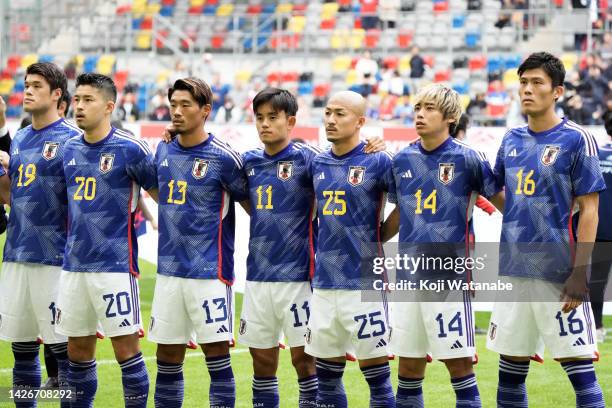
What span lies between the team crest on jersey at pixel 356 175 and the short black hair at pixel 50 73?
209 centimetres

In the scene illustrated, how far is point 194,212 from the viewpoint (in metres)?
6.68

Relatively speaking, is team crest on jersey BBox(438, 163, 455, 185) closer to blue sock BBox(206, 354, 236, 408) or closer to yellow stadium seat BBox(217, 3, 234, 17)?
blue sock BBox(206, 354, 236, 408)

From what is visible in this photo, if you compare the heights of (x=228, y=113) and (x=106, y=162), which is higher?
(x=228, y=113)

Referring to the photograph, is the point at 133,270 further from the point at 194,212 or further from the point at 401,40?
the point at 401,40

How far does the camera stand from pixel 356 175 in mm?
Result: 6527

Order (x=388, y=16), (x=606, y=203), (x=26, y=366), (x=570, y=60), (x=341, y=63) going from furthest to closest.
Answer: (x=388, y=16)
(x=341, y=63)
(x=570, y=60)
(x=606, y=203)
(x=26, y=366)

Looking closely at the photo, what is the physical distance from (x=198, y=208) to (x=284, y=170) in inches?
22.0

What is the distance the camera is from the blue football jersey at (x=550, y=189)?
608cm

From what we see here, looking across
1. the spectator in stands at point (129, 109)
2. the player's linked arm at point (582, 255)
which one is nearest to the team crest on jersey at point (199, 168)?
the player's linked arm at point (582, 255)

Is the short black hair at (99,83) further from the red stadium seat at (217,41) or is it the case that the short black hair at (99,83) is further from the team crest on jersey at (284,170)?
the red stadium seat at (217,41)

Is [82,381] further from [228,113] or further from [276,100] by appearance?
[228,113]

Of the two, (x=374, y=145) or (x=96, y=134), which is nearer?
(x=374, y=145)

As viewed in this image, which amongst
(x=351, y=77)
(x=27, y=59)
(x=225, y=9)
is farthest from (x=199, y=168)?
(x=225, y=9)

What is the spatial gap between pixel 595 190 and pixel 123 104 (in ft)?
61.2
